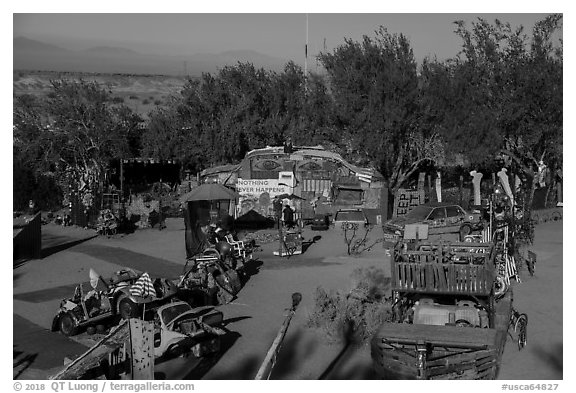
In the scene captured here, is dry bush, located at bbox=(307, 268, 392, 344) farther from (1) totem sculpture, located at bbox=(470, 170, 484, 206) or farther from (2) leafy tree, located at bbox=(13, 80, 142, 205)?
(2) leafy tree, located at bbox=(13, 80, 142, 205)

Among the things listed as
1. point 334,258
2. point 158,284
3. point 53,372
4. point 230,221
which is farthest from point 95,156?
point 53,372

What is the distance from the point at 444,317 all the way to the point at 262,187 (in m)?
18.5

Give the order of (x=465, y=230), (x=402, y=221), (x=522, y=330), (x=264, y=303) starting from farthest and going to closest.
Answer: (x=465, y=230) < (x=402, y=221) < (x=264, y=303) < (x=522, y=330)

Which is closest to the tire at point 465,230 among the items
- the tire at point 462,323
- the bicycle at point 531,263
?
the bicycle at point 531,263

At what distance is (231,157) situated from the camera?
41.6 m

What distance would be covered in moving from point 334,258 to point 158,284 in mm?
9259

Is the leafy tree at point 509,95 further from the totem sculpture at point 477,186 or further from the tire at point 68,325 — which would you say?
the tire at point 68,325

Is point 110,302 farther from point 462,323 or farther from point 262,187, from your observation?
point 262,187

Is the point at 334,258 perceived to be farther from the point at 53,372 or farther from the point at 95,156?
the point at 95,156

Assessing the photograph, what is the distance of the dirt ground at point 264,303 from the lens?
523 inches

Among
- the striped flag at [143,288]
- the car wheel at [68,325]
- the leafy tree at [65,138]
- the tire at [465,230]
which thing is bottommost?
the car wheel at [68,325]

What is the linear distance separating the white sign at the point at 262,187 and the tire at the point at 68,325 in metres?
16.5

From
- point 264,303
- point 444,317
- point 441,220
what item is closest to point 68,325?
point 264,303

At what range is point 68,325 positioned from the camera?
15336 mm
